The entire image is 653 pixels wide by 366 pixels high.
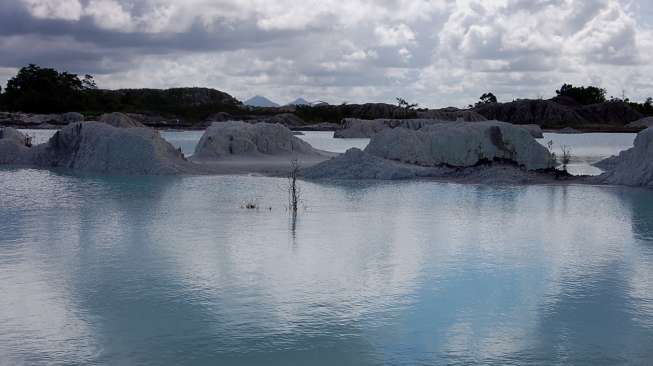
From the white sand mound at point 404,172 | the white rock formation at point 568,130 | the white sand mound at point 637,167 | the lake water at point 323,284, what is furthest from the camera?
the white rock formation at point 568,130

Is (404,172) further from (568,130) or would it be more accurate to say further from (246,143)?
(568,130)

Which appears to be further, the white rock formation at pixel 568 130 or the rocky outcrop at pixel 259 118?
the rocky outcrop at pixel 259 118

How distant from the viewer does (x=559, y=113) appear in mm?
128625

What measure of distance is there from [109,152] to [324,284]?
2143 centimetres

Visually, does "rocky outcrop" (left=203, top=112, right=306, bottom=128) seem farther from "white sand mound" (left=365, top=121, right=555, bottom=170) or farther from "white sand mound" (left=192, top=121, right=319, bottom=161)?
"white sand mound" (left=365, top=121, right=555, bottom=170)

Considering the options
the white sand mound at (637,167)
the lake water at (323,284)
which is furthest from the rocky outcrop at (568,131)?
the lake water at (323,284)

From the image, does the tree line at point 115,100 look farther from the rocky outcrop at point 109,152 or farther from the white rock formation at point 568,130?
the rocky outcrop at point 109,152

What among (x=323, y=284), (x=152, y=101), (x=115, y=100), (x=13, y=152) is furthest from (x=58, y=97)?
(x=323, y=284)

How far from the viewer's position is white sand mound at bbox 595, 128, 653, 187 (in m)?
25.4

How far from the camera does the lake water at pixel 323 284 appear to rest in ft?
26.5

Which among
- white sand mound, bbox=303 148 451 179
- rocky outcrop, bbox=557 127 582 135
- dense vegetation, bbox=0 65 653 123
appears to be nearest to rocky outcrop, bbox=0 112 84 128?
dense vegetation, bbox=0 65 653 123

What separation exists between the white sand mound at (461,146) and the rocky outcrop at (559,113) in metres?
96.4

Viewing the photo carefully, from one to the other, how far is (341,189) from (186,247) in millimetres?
11176

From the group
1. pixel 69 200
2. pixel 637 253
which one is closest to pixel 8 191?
pixel 69 200
